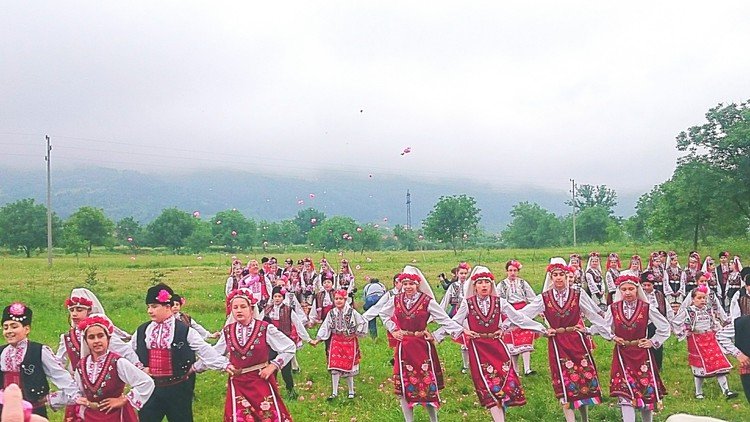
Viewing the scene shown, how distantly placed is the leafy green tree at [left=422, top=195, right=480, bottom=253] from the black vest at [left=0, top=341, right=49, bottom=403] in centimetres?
4713

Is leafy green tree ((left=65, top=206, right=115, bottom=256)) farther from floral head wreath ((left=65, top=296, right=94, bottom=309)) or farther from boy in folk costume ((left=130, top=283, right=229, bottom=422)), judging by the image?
boy in folk costume ((left=130, top=283, right=229, bottom=422))

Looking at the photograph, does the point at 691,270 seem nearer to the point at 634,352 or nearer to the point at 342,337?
the point at 634,352

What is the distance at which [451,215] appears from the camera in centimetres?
5219

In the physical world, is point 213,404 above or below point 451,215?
below

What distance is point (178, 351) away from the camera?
6.23 m

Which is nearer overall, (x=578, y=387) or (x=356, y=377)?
(x=578, y=387)

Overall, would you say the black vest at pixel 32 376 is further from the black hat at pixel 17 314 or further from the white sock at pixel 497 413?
the white sock at pixel 497 413

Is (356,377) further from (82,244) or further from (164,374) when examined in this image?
(82,244)

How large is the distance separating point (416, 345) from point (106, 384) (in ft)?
12.0

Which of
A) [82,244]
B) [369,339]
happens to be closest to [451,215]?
[82,244]

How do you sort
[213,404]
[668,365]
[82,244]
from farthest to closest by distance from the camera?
1. [82,244]
2. [668,365]
3. [213,404]

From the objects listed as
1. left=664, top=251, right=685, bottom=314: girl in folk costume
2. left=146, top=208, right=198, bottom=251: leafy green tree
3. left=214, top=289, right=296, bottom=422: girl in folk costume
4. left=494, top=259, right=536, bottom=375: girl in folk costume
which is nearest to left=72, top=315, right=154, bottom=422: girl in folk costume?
left=214, top=289, right=296, bottom=422: girl in folk costume

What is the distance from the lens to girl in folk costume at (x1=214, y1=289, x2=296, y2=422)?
6141 mm

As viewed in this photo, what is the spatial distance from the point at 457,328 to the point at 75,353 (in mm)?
4157
